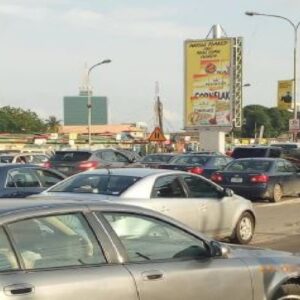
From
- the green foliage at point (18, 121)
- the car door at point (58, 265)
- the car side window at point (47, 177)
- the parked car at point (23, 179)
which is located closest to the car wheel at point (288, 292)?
the car door at point (58, 265)

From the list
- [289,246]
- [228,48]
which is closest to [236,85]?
[228,48]

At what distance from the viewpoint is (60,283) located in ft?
13.8

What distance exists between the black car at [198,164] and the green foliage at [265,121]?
12769cm

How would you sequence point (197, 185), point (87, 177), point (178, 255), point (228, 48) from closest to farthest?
point (178, 255) → point (87, 177) → point (197, 185) → point (228, 48)

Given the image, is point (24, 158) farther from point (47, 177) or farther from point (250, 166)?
point (47, 177)

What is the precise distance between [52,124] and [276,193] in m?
137

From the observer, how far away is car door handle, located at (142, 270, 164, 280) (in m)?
4.66

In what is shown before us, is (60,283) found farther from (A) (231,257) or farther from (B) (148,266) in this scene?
(A) (231,257)

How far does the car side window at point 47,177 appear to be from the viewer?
13.9m

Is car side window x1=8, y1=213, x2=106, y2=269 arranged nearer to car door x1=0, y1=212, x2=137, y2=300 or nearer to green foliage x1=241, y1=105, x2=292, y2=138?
car door x1=0, y1=212, x2=137, y2=300

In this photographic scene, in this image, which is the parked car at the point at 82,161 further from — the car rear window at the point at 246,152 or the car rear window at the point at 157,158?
the car rear window at the point at 246,152

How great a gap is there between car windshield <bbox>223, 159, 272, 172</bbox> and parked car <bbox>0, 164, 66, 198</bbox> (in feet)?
27.0

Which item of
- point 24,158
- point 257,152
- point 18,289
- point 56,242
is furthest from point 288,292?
point 24,158

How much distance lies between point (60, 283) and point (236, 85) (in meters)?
50.7
